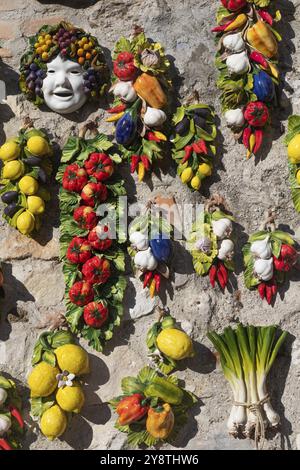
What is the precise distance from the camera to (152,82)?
150cm

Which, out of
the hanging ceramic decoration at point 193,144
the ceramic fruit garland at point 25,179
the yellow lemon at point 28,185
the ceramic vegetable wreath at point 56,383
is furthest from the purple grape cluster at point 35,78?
the ceramic vegetable wreath at point 56,383

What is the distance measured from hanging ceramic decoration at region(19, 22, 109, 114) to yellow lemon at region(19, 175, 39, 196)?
0.20 m

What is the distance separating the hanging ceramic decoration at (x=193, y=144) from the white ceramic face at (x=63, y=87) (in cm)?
24

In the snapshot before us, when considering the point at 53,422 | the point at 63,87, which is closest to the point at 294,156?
the point at 63,87

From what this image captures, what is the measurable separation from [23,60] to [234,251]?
26.5 inches

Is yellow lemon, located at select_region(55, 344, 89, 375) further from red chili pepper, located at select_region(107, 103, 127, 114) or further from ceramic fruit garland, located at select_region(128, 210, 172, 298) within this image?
red chili pepper, located at select_region(107, 103, 127, 114)

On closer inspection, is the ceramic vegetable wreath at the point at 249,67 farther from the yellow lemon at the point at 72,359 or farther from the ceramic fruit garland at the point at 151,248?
the yellow lemon at the point at 72,359

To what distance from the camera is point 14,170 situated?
147cm

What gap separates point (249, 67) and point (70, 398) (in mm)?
850

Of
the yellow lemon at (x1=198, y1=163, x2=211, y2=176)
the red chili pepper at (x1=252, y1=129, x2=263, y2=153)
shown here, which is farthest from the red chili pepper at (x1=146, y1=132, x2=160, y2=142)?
the red chili pepper at (x1=252, y1=129, x2=263, y2=153)

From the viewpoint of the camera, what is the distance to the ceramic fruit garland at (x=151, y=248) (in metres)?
1.43

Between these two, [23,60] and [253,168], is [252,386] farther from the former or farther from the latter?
[23,60]

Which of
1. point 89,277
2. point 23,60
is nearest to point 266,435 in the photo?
point 89,277

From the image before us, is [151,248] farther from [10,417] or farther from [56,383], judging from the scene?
[10,417]
